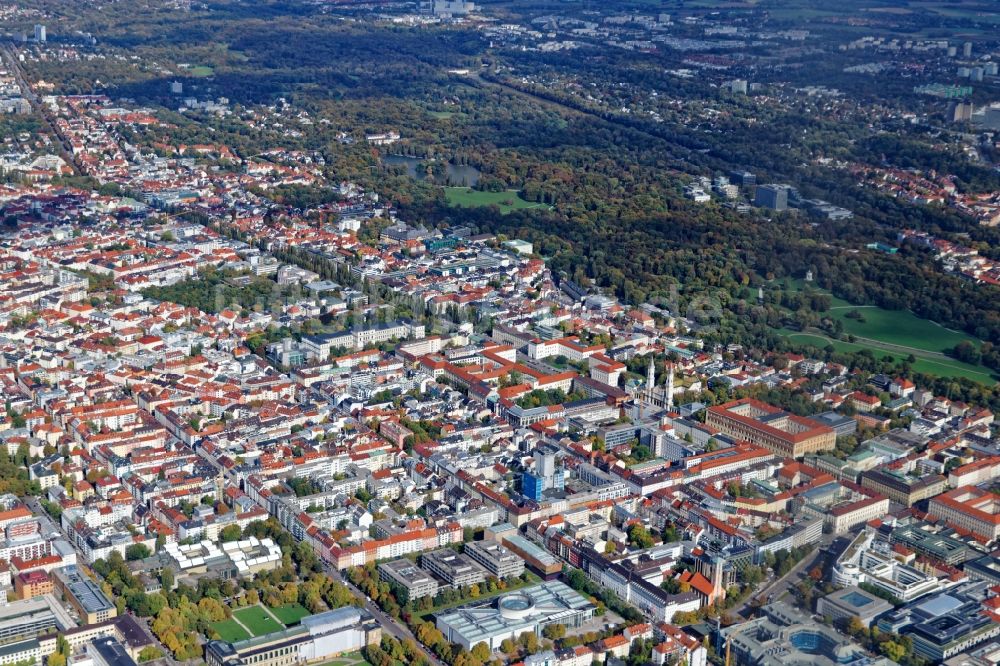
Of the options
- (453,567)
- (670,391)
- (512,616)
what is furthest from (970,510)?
(453,567)

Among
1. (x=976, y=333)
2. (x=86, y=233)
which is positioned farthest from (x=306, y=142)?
(x=976, y=333)

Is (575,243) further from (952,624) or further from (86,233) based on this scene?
(952,624)

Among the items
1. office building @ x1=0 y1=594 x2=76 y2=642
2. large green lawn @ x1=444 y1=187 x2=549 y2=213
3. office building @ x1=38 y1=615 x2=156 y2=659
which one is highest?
office building @ x1=38 y1=615 x2=156 y2=659

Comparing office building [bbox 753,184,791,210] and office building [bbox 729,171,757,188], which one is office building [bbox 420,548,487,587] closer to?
office building [bbox 753,184,791,210]

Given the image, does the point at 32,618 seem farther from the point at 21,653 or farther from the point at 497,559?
the point at 497,559

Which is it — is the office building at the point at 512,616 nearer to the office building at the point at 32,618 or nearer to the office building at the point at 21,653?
the office building at the point at 32,618

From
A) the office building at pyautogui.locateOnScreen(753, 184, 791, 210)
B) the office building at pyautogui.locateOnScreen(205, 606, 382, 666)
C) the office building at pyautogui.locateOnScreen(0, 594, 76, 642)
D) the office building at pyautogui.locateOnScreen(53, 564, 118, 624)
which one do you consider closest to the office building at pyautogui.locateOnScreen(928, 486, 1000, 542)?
the office building at pyautogui.locateOnScreen(205, 606, 382, 666)
